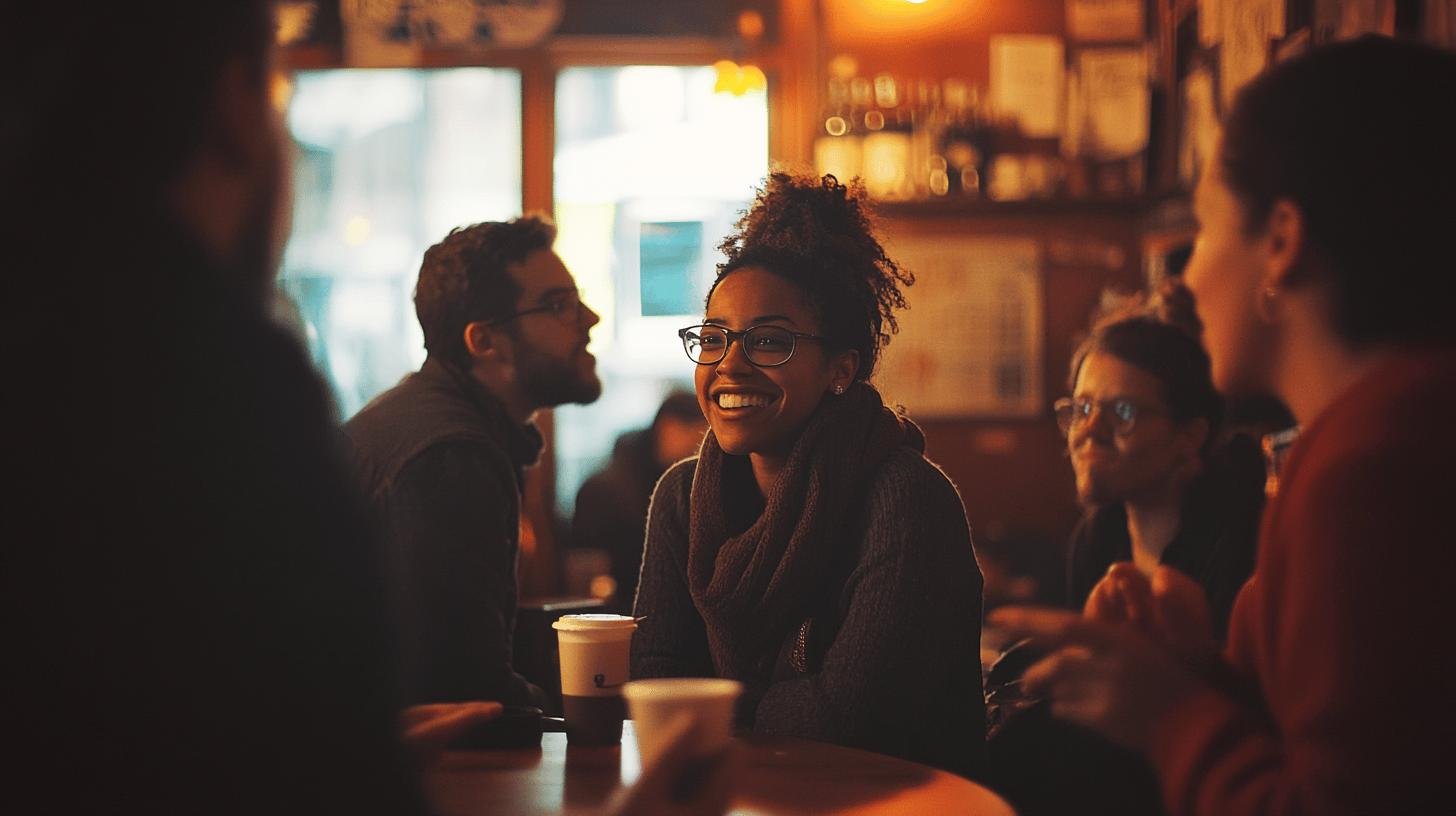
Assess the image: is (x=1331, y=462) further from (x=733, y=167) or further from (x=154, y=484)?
(x=733, y=167)

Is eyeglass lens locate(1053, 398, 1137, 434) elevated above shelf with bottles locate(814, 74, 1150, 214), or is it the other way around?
shelf with bottles locate(814, 74, 1150, 214)

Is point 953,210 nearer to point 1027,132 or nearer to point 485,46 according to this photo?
point 1027,132

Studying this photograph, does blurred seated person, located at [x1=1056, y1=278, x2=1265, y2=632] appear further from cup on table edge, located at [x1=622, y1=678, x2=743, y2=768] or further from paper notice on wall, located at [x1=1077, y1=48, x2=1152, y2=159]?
paper notice on wall, located at [x1=1077, y1=48, x2=1152, y2=159]

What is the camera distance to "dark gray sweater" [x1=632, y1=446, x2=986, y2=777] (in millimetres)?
1909

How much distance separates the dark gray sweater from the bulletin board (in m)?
3.53

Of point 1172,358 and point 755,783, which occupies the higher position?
point 1172,358

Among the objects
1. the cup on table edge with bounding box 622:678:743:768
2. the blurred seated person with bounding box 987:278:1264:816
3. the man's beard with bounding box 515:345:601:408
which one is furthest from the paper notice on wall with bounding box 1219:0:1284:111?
the cup on table edge with bounding box 622:678:743:768

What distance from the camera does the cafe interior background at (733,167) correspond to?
18.1 feet

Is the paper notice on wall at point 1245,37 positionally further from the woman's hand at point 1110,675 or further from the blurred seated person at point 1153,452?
the woman's hand at point 1110,675

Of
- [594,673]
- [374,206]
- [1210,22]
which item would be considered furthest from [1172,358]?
[374,206]

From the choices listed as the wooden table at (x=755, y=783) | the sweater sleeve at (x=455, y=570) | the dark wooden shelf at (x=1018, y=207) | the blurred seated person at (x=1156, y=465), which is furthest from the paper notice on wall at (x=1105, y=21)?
the wooden table at (x=755, y=783)

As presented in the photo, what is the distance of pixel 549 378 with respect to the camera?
2.91 metres

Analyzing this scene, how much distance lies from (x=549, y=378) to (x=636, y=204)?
3.11 metres

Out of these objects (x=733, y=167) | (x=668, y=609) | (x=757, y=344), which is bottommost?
(x=668, y=609)
